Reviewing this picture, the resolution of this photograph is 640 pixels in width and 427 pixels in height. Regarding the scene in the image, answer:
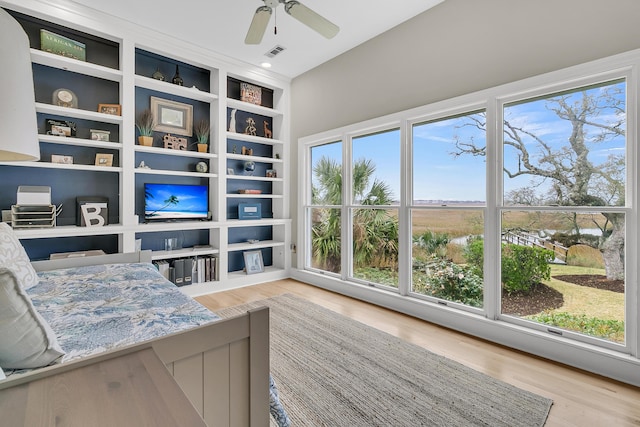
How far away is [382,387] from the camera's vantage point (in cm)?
189

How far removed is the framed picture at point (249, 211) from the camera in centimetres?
441

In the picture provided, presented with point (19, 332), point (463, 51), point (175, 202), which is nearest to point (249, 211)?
point (175, 202)

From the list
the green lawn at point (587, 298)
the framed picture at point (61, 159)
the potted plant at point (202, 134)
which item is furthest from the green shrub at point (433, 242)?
the framed picture at point (61, 159)

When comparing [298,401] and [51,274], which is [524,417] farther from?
[51,274]

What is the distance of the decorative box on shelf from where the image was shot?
106 inches

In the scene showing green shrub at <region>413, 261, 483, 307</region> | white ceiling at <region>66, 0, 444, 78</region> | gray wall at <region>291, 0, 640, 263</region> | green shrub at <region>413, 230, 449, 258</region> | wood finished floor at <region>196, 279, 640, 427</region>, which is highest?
white ceiling at <region>66, 0, 444, 78</region>

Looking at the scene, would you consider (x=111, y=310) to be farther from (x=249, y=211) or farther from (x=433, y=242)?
(x=249, y=211)

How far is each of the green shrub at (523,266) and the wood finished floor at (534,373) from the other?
534 mm

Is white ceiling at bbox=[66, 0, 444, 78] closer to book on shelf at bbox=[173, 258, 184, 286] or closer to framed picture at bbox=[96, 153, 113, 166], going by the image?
framed picture at bbox=[96, 153, 113, 166]

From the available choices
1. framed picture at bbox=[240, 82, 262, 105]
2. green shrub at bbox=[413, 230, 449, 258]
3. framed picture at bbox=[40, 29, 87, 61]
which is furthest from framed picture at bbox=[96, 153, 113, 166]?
green shrub at bbox=[413, 230, 449, 258]

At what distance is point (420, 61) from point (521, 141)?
4.19ft

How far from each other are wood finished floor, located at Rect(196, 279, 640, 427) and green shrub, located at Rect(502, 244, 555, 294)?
1.75 ft

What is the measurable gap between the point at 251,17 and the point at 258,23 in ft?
3.00

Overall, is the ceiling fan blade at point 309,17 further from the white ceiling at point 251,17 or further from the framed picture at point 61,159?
the framed picture at point 61,159
